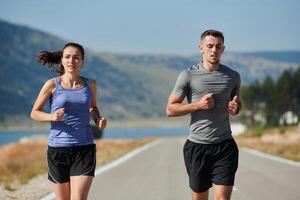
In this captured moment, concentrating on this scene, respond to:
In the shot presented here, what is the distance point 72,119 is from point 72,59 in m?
0.57

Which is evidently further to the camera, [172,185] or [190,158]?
[172,185]

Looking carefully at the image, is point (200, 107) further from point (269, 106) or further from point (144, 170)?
point (269, 106)

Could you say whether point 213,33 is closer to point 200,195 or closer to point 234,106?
point 234,106

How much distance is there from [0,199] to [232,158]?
632cm

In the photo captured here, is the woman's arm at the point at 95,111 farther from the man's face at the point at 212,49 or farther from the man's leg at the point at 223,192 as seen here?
the man's leg at the point at 223,192

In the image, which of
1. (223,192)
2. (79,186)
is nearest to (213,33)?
(223,192)

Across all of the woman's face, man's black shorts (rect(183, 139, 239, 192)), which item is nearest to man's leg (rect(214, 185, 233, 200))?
man's black shorts (rect(183, 139, 239, 192))

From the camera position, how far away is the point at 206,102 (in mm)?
6691

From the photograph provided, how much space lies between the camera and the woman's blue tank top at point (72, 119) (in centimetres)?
685

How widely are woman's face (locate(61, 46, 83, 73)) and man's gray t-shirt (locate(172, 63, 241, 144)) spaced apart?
0.93 metres

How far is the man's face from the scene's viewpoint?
7.00 metres

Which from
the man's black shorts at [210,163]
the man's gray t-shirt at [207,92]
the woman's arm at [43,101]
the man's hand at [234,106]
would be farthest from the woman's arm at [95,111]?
the man's hand at [234,106]

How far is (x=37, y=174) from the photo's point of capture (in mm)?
18953

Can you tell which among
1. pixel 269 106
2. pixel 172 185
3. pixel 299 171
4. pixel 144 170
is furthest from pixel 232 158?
pixel 269 106
